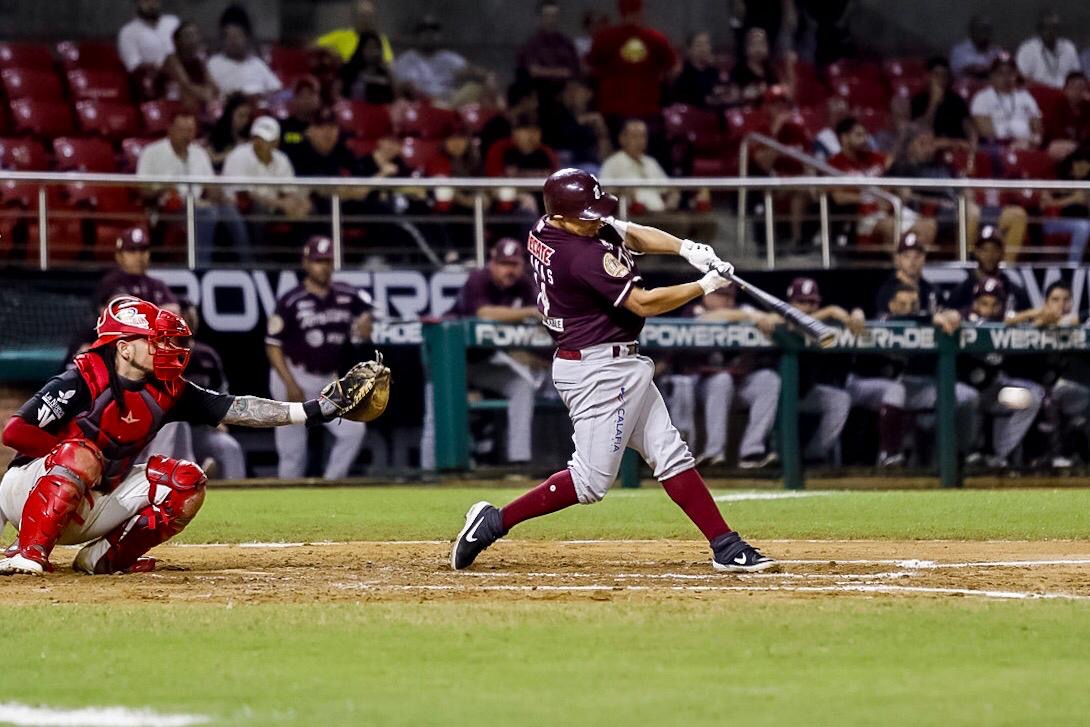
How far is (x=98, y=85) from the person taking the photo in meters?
16.2

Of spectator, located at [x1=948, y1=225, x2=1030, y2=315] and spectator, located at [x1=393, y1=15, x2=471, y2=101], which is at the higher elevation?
spectator, located at [x1=393, y1=15, x2=471, y2=101]

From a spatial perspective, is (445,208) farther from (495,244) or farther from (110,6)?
(110,6)

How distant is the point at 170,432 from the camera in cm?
1277

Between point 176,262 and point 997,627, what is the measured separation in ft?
29.4

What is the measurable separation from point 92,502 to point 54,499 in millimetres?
334

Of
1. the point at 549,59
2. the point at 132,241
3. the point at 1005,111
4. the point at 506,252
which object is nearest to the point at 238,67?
the point at 549,59

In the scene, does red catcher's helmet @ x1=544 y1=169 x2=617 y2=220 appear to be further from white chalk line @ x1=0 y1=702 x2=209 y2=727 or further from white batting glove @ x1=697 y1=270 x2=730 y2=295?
white chalk line @ x1=0 y1=702 x2=209 y2=727

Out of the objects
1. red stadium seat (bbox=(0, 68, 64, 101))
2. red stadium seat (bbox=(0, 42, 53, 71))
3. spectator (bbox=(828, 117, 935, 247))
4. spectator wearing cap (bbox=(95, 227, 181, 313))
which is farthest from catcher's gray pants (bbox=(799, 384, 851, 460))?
red stadium seat (bbox=(0, 42, 53, 71))

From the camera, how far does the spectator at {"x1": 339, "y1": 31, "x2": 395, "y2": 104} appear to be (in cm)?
1717

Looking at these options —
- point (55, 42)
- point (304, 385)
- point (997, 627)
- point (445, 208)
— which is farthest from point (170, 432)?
point (997, 627)

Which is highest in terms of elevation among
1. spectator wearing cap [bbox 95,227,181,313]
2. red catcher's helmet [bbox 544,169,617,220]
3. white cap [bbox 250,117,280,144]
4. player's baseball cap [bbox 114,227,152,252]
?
white cap [bbox 250,117,280,144]

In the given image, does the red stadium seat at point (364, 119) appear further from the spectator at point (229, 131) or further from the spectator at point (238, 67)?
the spectator at point (229, 131)

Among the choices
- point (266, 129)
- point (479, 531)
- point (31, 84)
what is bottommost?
point (479, 531)

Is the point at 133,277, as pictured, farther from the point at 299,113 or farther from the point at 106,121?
the point at 106,121
